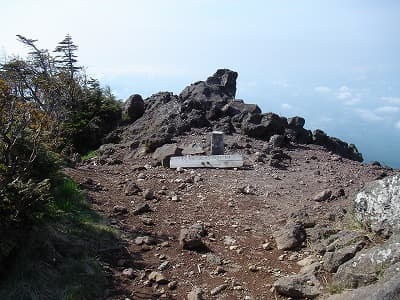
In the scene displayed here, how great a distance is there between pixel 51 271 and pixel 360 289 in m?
3.32

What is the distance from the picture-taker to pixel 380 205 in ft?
19.5

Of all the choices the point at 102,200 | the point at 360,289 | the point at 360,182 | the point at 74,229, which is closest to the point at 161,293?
the point at 74,229

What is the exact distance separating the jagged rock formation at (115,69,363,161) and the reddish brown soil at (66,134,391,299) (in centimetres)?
94

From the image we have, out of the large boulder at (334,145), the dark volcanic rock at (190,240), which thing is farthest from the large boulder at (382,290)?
the large boulder at (334,145)

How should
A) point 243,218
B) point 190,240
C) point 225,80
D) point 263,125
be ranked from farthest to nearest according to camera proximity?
point 225,80 → point 263,125 → point 243,218 → point 190,240

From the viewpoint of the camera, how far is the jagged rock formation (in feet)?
47.1

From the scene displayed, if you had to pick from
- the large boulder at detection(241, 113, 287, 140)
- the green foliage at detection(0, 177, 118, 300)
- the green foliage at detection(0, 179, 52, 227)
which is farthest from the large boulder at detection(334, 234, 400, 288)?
the large boulder at detection(241, 113, 287, 140)

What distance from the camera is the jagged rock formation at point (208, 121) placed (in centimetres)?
1435

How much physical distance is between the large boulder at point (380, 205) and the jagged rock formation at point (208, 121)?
294 inches

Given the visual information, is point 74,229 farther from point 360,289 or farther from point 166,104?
point 166,104

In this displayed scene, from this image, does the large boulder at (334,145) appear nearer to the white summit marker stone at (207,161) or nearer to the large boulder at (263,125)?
the large boulder at (263,125)

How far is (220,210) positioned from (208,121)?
732cm

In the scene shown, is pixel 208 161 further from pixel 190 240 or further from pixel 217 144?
pixel 190 240

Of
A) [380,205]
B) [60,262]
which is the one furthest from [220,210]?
[60,262]
